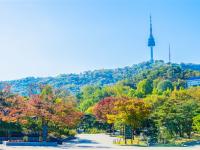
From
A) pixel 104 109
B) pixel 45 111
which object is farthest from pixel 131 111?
pixel 104 109

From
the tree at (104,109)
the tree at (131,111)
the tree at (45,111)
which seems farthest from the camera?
the tree at (104,109)

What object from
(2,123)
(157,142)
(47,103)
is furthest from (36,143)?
(157,142)

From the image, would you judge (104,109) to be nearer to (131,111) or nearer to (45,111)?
(131,111)

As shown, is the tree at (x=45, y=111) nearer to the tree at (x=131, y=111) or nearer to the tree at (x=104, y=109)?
the tree at (x=131, y=111)

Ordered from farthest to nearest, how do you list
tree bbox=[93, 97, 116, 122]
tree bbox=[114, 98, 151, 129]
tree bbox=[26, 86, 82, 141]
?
tree bbox=[93, 97, 116, 122] → tree bbox=[114, 98, 151, 129] → tree bbox=[26, 86, 82, 141]

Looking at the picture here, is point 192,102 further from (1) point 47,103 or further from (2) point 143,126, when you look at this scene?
(1) point 47,103

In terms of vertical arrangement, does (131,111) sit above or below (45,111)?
above

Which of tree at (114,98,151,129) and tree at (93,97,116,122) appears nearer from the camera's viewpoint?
tree at (114,98,151,129)

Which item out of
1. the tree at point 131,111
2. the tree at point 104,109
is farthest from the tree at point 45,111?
the tree at point 104,109

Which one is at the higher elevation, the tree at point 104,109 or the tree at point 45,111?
the tree at point 104,109

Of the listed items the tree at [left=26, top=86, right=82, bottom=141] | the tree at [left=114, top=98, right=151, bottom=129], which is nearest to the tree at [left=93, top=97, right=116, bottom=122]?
the tree at [left=114, top=98, right=151, bottom=129]

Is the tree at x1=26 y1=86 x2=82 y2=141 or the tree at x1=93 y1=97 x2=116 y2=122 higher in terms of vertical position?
the tree at x1=93 y1=97 x2=116 y2=122

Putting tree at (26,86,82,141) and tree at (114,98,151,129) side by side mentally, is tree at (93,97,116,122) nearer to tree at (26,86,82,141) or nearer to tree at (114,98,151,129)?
tree at (114,98,151,129)

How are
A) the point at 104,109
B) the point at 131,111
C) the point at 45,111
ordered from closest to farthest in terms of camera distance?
1. the point at 45,111
2. the point at 131,111
3. the point at 104,109
